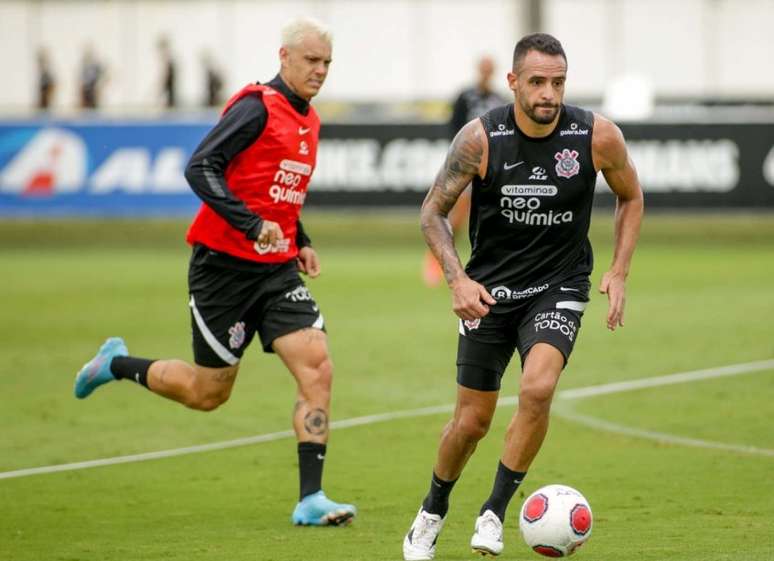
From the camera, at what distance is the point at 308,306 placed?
8906 mm

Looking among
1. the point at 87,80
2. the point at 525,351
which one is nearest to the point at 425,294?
the point at 525,351

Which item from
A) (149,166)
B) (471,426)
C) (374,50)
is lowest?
(374,50)

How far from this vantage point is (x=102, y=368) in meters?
9.91

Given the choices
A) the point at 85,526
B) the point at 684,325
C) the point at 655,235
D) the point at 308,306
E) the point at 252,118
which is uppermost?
the point at 252,118

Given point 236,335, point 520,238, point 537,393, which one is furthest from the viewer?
point 236,335

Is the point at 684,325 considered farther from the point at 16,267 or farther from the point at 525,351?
the point at 16,267

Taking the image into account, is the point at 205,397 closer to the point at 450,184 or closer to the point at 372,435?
the point at 372,435

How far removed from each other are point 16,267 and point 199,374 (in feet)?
52.2

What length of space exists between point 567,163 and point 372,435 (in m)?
4.05

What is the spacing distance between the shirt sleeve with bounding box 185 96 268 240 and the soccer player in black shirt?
1207 millimetres

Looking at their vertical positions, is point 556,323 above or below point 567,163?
below

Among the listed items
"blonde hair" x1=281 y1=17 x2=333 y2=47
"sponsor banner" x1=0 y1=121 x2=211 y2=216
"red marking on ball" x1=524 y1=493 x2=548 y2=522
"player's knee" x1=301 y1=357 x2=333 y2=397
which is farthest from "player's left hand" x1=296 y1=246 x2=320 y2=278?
"sponsor banner" x1=0 y1=121 x2=211 y2=216

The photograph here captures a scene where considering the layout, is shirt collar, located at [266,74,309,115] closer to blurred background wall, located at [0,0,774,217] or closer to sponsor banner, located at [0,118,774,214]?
sponsor banner, located at [0,118,774,214]

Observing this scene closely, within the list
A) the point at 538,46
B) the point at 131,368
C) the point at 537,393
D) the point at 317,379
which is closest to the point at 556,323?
the point at 537,393
